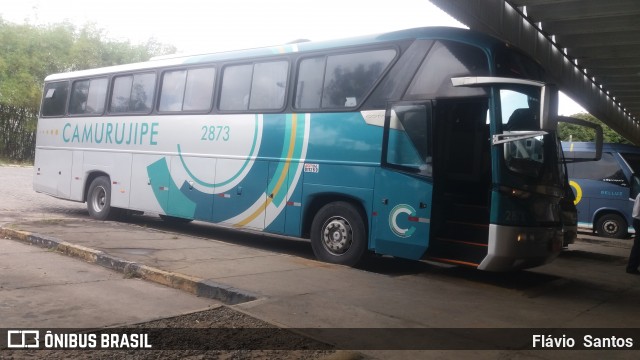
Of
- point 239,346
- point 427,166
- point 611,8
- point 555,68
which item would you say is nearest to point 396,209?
point 427,166

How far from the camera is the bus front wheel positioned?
39.4ft

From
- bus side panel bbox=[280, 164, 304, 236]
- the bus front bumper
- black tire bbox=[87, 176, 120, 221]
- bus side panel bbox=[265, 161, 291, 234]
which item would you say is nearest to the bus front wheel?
black tire bbox=[87, 176, 120, 221]

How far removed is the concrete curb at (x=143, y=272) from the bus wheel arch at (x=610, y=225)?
13.5 metres

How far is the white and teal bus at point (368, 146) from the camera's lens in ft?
21.7

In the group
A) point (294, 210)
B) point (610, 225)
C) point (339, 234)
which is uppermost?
point (610, 225)

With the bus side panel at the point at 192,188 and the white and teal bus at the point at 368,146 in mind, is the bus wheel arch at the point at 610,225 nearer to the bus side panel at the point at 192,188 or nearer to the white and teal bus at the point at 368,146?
the white and teal bus at the point at 368,146

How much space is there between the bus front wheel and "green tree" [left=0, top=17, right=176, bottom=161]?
22.4 m

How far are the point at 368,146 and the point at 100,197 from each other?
7.74 meters

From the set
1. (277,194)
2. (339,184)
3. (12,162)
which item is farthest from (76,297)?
(12,162)

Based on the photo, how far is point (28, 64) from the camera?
31672mm

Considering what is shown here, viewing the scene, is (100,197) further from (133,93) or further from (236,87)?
(236,87)

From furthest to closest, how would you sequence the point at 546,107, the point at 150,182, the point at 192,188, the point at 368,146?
the point at 150,182, the point at 192,188, the point at 368,146, the point at 546,107

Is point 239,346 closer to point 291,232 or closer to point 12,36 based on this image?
point 291,232

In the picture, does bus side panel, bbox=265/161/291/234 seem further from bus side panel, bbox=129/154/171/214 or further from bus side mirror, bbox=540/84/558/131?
bus side mirror, bbox=540/84/558/131
